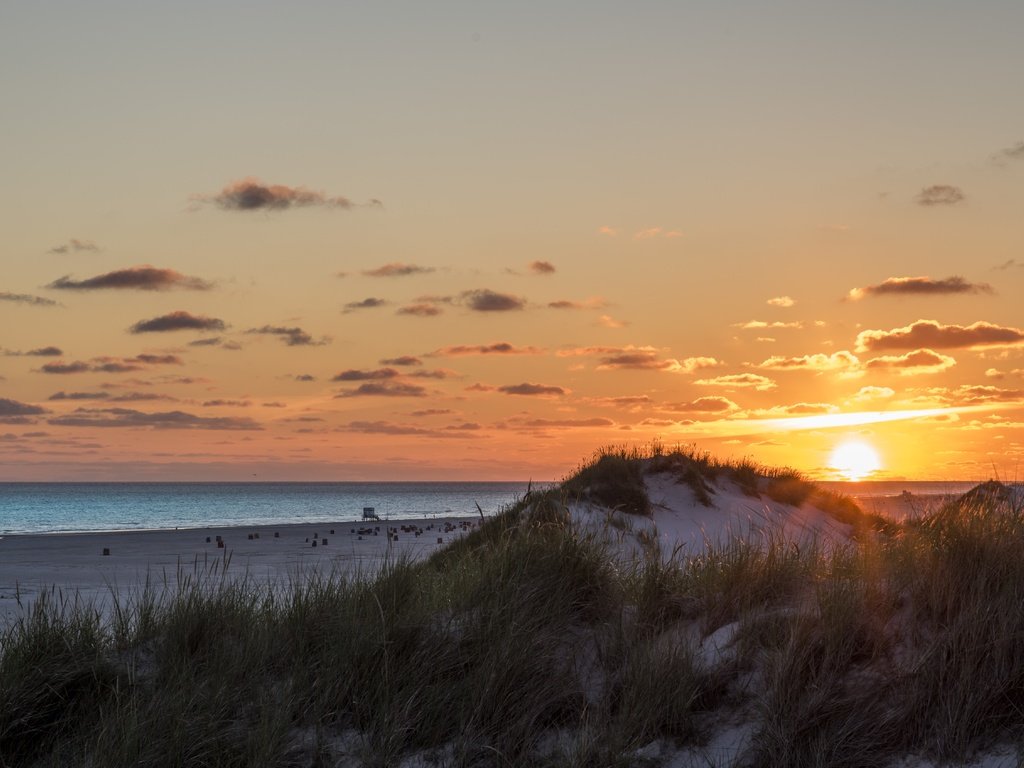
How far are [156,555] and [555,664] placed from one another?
30.7m

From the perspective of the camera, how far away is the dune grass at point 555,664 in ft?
21.3

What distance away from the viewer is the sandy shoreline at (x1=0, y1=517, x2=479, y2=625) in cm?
2155

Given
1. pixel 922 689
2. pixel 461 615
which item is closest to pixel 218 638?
pixel 461 615

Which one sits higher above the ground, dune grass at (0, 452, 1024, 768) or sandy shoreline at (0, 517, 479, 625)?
dune grass at (0, 452, 1024, 768)

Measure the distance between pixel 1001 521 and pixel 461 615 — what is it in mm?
4588

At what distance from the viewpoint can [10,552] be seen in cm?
3669

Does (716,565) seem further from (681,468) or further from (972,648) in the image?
(681,468)

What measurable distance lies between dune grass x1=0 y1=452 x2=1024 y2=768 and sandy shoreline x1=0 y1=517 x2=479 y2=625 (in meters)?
8.59

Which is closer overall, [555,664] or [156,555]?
[555,664]

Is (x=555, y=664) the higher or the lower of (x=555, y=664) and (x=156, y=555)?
the higher

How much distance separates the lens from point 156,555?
114 feet

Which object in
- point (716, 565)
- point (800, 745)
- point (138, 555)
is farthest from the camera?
point (138, 555)

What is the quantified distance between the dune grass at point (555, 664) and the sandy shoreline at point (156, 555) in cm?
859

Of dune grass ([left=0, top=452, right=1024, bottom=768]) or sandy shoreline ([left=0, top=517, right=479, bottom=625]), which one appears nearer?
dune grass ([left=0, top=452, right=1024, bottom=768])
